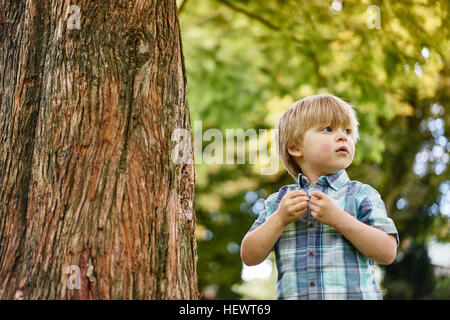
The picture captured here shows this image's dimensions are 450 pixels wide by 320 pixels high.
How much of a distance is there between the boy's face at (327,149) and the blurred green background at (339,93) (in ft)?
11.1

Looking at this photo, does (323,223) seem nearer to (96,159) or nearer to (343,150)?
(343,150)

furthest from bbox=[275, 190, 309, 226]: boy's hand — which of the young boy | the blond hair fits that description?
the blond hair

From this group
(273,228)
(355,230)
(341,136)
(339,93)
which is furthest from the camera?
(339,93)

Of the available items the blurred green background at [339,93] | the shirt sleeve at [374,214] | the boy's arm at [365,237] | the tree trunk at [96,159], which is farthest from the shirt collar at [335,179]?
the blurred green background at [339,93]

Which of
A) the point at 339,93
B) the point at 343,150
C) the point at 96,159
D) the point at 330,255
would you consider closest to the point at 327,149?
the point at 343,150

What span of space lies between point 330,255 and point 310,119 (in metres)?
0.60

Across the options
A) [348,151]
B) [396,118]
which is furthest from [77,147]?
[396,118]

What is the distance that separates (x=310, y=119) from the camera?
89.3 inches

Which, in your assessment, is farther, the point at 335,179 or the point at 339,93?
the point at 339,93

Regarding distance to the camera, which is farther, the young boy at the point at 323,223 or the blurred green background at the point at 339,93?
the blurred green background at the point at 339,93

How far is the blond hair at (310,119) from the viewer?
2.24 meters

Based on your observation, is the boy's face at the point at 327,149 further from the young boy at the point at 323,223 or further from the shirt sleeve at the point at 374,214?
the shirt sleeve at the point at 374,214

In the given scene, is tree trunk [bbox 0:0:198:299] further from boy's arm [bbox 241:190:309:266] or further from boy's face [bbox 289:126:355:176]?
boy's face [bbox 289:126:355:176]
